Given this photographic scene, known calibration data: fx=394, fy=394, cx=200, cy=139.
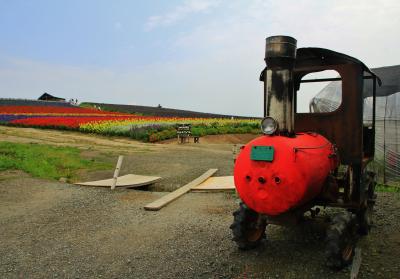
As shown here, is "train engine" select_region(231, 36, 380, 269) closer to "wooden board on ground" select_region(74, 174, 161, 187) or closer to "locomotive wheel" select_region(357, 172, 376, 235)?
"locomotive wheel" select_region(357, 172, 376, 235)

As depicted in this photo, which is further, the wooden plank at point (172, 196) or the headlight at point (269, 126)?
the wooden plank at point (172, 196)

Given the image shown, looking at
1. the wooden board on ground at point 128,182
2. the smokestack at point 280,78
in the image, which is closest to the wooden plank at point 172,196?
the wooden board on ground at point 128,182

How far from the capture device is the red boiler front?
4.34 m

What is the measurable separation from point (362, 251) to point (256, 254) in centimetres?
148

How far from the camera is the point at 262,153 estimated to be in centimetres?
444

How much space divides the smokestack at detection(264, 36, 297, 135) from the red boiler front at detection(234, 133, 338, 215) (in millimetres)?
288

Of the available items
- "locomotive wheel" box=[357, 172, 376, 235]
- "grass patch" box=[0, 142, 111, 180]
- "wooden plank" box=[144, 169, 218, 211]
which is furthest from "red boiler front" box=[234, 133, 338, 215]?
"grass patch" box=[0, 142, 111, 180]

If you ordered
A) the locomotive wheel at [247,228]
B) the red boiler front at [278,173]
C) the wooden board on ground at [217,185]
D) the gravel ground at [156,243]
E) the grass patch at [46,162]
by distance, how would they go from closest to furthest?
the red boiler front at [278,173], the gravel ground at [156,243], the locomotive wheel at [247,228], the wooden board on ground at [217,185], the grass patch at [46,162]

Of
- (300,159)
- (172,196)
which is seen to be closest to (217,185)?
(172,196)

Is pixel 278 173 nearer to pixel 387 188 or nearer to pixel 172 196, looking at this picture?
pixel 172 196

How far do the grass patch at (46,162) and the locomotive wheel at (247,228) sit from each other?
25.4ft

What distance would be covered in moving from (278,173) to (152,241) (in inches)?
97.5

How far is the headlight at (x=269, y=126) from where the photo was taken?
461 cm

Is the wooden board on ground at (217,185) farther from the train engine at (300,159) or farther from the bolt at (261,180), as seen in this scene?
the bolt at (261,180)
